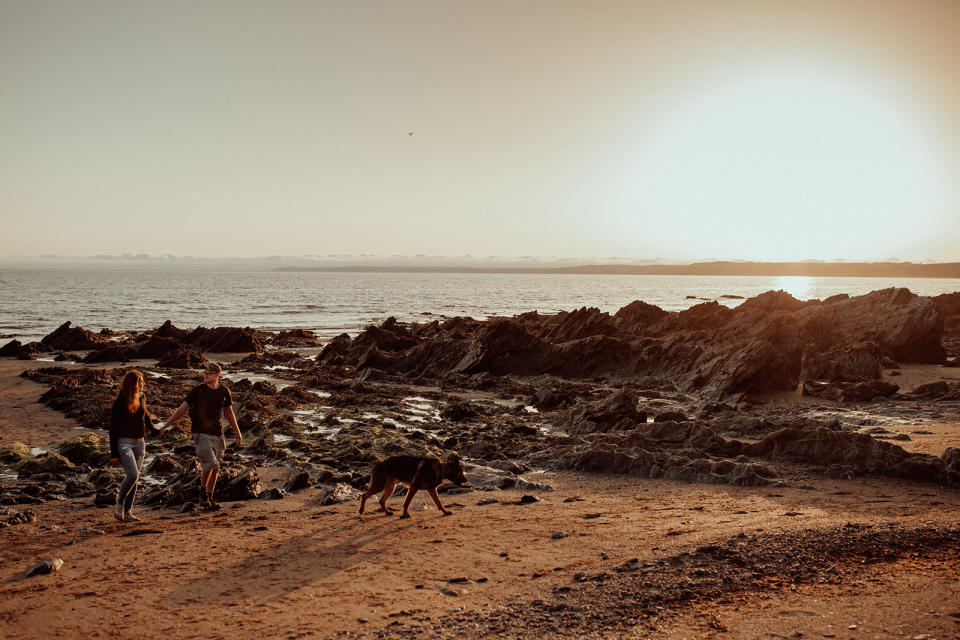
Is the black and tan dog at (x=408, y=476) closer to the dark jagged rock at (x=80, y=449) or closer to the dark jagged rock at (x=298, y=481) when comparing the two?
the dark jagged rock at (x=298, y=481)

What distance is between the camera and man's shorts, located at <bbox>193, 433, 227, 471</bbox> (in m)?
9.75

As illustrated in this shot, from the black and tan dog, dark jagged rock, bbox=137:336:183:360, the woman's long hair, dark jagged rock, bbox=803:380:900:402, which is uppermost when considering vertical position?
the woman's long hair

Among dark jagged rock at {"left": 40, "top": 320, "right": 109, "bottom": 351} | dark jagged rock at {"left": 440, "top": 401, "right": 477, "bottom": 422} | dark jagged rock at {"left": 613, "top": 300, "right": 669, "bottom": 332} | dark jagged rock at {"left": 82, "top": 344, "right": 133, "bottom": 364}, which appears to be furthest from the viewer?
dark jagged rock at {"left": 40, "top": 320, "right": 109, "bottom": 351}

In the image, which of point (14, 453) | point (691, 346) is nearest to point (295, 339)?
point (691, 346)

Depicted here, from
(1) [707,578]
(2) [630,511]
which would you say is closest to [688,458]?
(2) [630,511]

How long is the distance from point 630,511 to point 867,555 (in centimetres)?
346

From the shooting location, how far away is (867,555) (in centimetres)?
741

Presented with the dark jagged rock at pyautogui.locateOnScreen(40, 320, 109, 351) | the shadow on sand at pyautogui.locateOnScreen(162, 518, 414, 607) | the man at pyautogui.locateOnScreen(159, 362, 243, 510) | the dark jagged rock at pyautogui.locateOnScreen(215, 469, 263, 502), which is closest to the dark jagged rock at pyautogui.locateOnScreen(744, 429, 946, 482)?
the shadow on sand at pyautogui.locateOnScreen(162, 518, 414, 607)

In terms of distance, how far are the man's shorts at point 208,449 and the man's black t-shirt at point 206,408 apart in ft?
0.29

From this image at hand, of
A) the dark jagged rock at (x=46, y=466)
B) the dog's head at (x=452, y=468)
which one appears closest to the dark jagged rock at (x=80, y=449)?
the dark jagged rock at (x=46, y=466)

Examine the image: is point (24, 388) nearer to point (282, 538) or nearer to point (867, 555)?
point (282, 538)

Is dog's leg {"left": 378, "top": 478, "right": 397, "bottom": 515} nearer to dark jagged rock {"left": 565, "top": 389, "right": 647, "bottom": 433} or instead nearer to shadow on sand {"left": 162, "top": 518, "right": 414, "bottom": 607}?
shadow on sand {"left": 162, "top": 518, "right": 414, "bottom": 607}

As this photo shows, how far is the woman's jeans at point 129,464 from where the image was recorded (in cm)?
917

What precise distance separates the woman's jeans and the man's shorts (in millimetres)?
799
